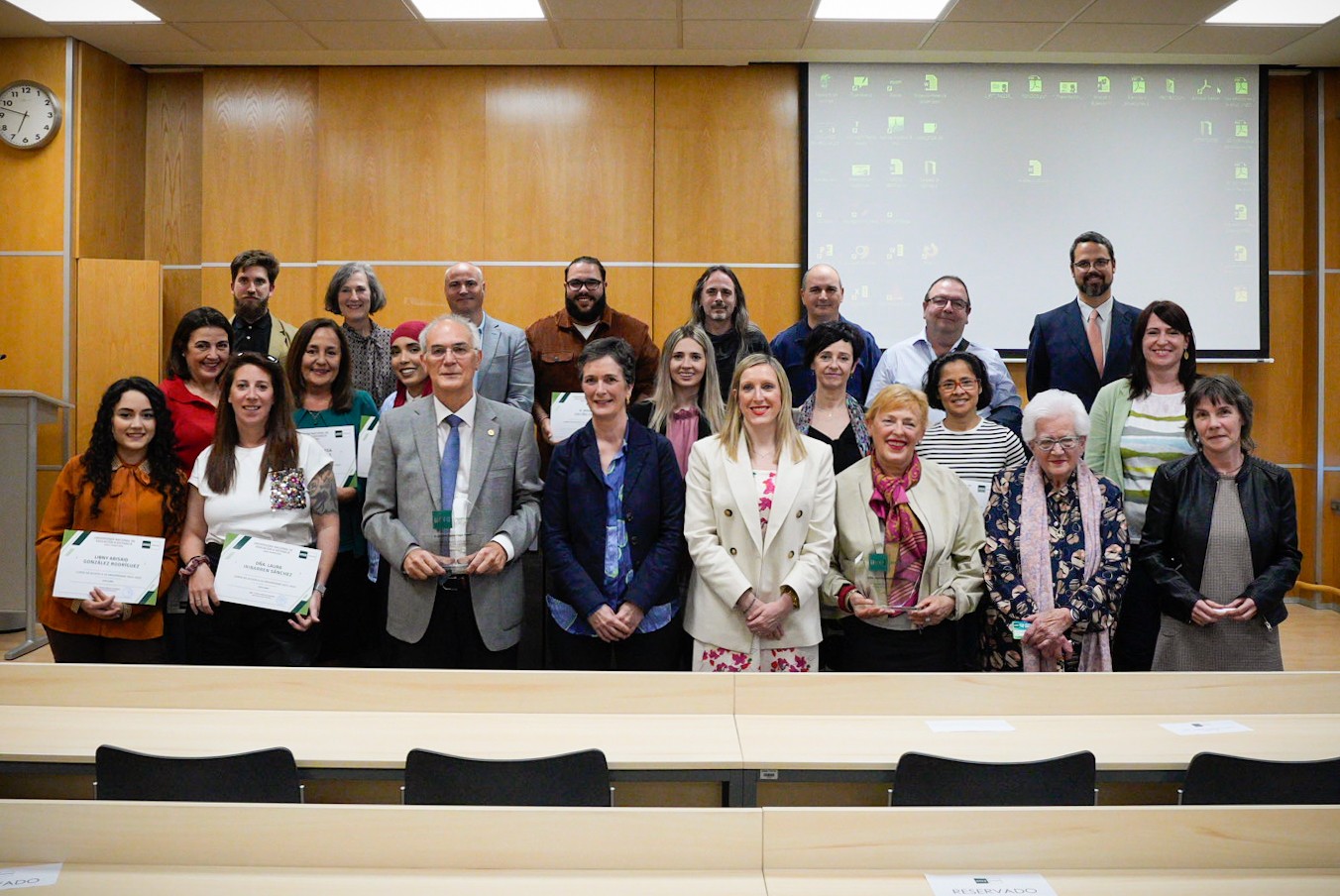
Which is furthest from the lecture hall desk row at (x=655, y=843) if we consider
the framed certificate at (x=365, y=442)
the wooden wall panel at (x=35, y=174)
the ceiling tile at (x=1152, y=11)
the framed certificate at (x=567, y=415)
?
the wooden wall panel at (x=35, y=174)

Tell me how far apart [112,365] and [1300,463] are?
7.61 metres

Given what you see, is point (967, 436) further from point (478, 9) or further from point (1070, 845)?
point (478, 9)

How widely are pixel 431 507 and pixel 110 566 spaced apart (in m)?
1.02

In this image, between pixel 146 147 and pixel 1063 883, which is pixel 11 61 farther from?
pixel 1063 883

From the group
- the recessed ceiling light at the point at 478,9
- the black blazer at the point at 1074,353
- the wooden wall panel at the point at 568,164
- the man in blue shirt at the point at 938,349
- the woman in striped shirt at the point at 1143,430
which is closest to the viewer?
the woman in striped shirt at the point at 1143,430

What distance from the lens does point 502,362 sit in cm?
423

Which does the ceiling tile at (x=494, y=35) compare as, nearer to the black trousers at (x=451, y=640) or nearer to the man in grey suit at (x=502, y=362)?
the man in grey suit at (x=502, y=362)

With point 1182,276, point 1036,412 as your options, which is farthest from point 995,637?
point 1182,276

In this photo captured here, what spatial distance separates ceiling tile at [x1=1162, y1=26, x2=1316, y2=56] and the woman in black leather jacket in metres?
3.79

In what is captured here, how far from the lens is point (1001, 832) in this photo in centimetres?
172

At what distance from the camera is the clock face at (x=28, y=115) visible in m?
6.24

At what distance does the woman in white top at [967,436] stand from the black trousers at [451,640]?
158 cm

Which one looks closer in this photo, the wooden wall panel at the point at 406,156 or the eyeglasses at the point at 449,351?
the eyeglasses at the point at 449,351

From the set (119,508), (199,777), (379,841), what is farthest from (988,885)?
(119,508)
